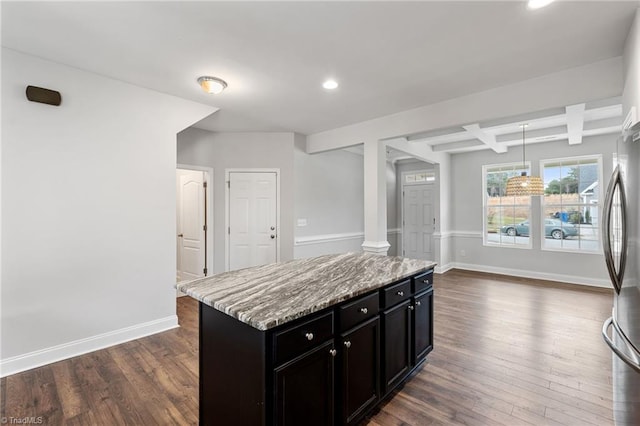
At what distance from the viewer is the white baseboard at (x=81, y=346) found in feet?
8.14

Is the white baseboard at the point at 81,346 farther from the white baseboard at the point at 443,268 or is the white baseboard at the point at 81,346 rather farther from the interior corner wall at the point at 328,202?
the white baseboard at the point at 443,268

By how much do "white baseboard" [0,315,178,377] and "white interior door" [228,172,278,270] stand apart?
62.5 inches

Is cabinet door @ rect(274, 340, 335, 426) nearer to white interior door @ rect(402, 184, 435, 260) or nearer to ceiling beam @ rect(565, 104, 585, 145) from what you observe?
ceiling beam @ rect(565, 104, 585, 145)

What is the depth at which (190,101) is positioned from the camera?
141 inches

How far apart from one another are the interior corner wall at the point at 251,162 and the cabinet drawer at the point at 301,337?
3376 mm

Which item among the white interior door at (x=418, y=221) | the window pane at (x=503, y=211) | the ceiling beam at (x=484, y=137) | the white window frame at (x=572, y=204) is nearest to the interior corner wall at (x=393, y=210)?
the white interior door at (x=418, y=221)

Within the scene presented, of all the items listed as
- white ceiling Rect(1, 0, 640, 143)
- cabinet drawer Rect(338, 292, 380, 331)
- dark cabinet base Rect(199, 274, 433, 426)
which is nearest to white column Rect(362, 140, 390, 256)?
white ceiling Rect(1, 0, 640, 143)

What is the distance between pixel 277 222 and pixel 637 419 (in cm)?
425

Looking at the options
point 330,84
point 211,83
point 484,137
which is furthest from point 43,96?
point 484,137

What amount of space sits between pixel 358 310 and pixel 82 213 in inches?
109

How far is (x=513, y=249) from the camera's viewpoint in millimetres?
6098

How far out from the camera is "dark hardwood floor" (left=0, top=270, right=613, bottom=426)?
1.95m

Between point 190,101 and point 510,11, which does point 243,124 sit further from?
point 510,11

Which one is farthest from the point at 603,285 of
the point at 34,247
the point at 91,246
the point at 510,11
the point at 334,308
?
the point at 34,247
